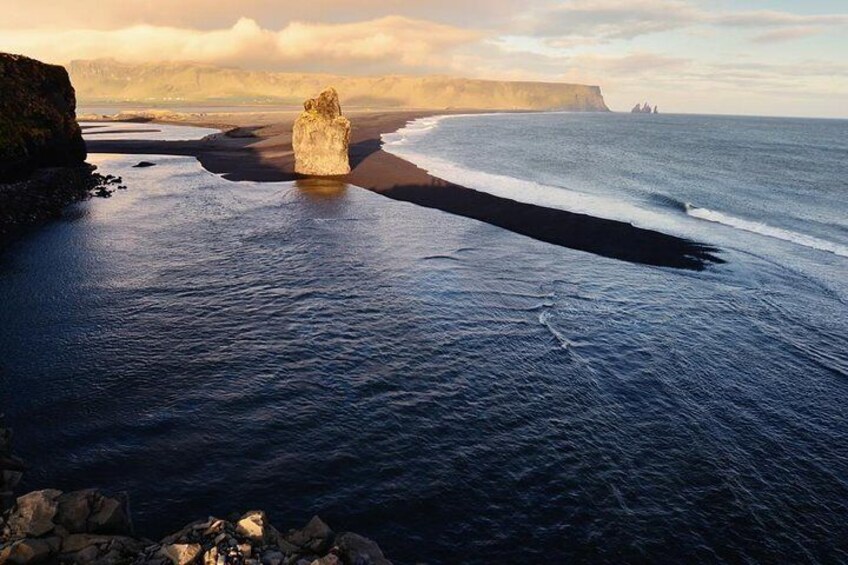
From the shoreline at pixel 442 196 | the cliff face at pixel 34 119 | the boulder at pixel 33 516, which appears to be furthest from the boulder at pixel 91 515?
the cliff face at pixel 34 119

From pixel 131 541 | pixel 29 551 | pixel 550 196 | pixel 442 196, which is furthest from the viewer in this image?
pixel 550 196

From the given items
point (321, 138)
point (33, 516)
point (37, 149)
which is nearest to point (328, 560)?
point (33, 516)

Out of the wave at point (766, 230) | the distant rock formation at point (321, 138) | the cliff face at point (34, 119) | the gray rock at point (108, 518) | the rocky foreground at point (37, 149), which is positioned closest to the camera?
the gray rock at point (108, 518)

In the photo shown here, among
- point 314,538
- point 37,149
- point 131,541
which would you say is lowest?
point 314,538

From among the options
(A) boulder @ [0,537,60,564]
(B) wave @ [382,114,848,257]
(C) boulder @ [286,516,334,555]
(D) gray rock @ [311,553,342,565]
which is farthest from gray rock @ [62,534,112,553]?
(B) wave @ [382,114,848,257]

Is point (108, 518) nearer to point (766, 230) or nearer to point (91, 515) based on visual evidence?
point (91, 515)

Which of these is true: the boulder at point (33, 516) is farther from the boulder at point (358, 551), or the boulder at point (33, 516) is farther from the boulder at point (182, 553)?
the boulder at point (358, 551)
